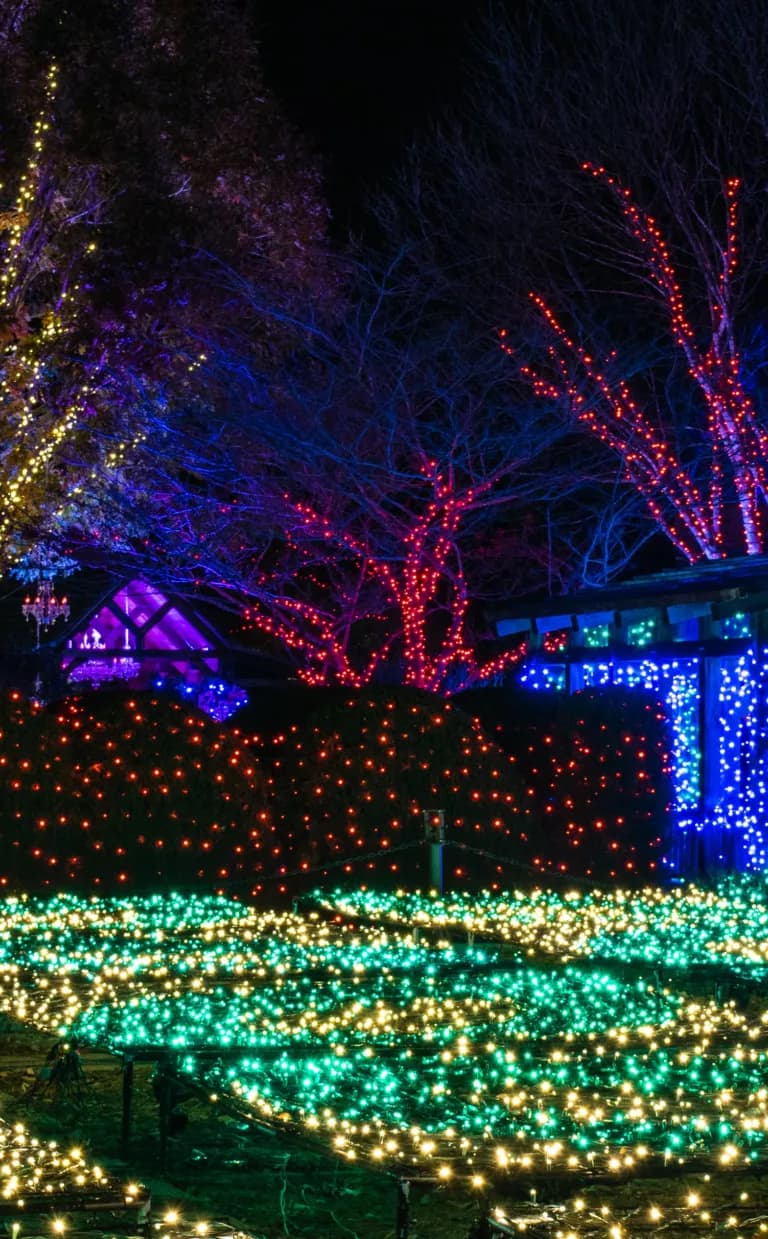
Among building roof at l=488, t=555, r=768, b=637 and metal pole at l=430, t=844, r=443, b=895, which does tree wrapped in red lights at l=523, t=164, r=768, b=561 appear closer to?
building roof at l=488, t=555, r=768, b=637

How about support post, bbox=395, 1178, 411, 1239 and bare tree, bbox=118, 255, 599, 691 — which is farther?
bare tree, bbox=118, 255, 599, 691

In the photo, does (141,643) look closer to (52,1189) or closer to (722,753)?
(722,753)

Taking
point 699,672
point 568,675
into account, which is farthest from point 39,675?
Answer: point 699,672

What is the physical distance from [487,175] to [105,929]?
47.1ft

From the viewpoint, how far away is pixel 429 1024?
844 centimetres

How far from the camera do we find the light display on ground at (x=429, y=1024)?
631cm

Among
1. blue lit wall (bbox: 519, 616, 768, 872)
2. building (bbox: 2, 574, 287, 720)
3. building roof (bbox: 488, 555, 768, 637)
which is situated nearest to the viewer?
building roof (bbox: 488, 555, 768, 637)

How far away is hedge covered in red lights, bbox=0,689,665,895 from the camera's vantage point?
12086mm

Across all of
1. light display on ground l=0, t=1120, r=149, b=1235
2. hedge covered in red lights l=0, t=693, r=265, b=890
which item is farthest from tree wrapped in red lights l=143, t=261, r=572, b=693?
light display on ground l=0, t=1120, r=149, b=1235

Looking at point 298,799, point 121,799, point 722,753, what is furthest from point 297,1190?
point 722,753

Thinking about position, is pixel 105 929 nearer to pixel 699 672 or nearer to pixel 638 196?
pixel 699 672

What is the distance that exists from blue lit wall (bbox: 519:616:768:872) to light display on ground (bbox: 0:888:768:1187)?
2.70 metres

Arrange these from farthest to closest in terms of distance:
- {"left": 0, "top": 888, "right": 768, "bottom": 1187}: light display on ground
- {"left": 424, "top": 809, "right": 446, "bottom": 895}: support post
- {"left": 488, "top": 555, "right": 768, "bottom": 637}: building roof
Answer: {"left": 488, "top": 555, "right": 768, "bottom": 637}: building roof
{"left": 424, "top": 809, "right": 446, "bottom": 895}: support post
{"left": 0, "top": 888, "right": 768, "bottom": 1187}: light display on ground

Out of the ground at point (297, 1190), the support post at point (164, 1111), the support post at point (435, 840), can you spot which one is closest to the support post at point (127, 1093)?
the ground at point (297, 1190)
